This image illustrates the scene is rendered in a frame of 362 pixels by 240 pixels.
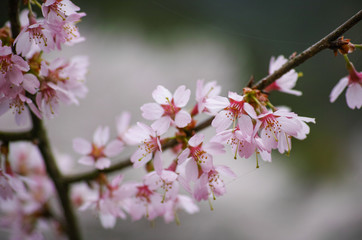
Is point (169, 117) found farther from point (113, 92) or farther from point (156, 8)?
point (156, 8)

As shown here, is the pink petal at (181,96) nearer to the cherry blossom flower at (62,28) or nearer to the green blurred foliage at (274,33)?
the cherry blossom flower at (62,28)

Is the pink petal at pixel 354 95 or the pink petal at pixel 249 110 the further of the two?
the pink petal at pixel 354 95

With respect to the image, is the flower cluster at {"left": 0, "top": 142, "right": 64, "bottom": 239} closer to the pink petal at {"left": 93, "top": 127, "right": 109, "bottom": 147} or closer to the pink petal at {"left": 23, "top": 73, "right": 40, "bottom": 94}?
the pink petal at {"left": 93, "top": 127, "right": 109, "bottom": 147}

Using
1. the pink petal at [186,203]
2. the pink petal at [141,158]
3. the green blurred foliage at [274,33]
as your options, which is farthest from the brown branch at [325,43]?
the green blurred foliage at [274,33]

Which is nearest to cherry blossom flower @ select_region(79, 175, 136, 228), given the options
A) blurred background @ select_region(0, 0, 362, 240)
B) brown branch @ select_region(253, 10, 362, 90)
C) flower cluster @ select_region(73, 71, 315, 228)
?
flower cluster @ select_region(73, 71, 315, 228)

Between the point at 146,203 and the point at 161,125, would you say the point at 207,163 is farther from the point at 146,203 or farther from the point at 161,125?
the point at 146,203

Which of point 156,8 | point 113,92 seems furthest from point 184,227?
point 156,8

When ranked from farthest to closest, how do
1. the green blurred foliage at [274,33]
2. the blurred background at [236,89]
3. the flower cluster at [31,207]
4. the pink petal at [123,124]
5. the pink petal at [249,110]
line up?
the green blurred foliage at [274,33] → the blurred background at [236,89] → the flower cluster at [31,207] → the pink petal at [123,124] → the pink petal at [249,110]
